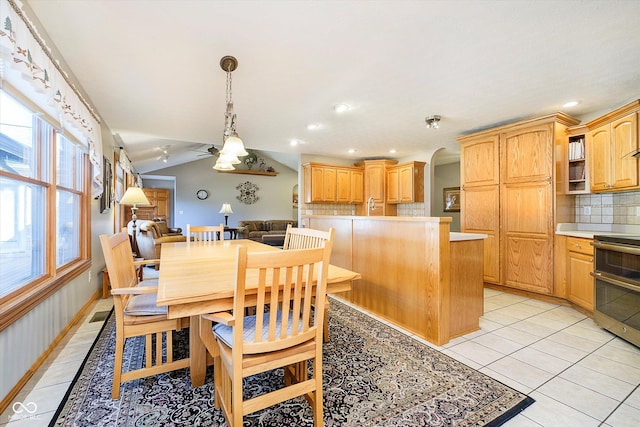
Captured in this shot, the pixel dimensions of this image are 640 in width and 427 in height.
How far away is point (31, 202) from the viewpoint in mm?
1998

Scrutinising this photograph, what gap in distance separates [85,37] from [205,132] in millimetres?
2376

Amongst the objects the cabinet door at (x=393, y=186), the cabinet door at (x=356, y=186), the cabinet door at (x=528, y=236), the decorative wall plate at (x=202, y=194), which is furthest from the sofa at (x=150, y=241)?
the decorative wall plate at (x=202, y=194)

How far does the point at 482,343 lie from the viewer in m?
2.29

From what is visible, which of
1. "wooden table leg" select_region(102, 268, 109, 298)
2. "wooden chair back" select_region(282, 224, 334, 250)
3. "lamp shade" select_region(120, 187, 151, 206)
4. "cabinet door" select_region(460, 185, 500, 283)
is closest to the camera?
"wooden chair back" select_region(282, 224, 334, 250)

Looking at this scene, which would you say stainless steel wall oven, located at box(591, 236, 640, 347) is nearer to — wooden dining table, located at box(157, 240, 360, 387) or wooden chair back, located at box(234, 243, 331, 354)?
wooden dining table, located at box(157, 240, 360, 387)

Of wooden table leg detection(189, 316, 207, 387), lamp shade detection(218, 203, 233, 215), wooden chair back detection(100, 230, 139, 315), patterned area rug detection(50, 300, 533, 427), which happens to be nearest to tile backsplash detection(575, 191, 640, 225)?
patterned area rug detection(50, 300, 533, 427)

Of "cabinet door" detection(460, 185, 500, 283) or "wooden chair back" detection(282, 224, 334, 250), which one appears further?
"cabinet door" detection(460, 185, 500, 283)

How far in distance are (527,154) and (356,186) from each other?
3.17 metres

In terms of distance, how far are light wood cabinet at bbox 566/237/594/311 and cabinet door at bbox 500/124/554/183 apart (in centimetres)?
84

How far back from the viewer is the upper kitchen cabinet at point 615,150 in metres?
2.64

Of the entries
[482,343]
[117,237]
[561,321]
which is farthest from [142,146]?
[561,321]

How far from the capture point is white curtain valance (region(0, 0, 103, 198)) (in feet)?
4.21

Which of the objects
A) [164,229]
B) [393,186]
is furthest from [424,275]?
[164,229]

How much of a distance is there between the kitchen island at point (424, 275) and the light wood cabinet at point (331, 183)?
2751 millimetres
